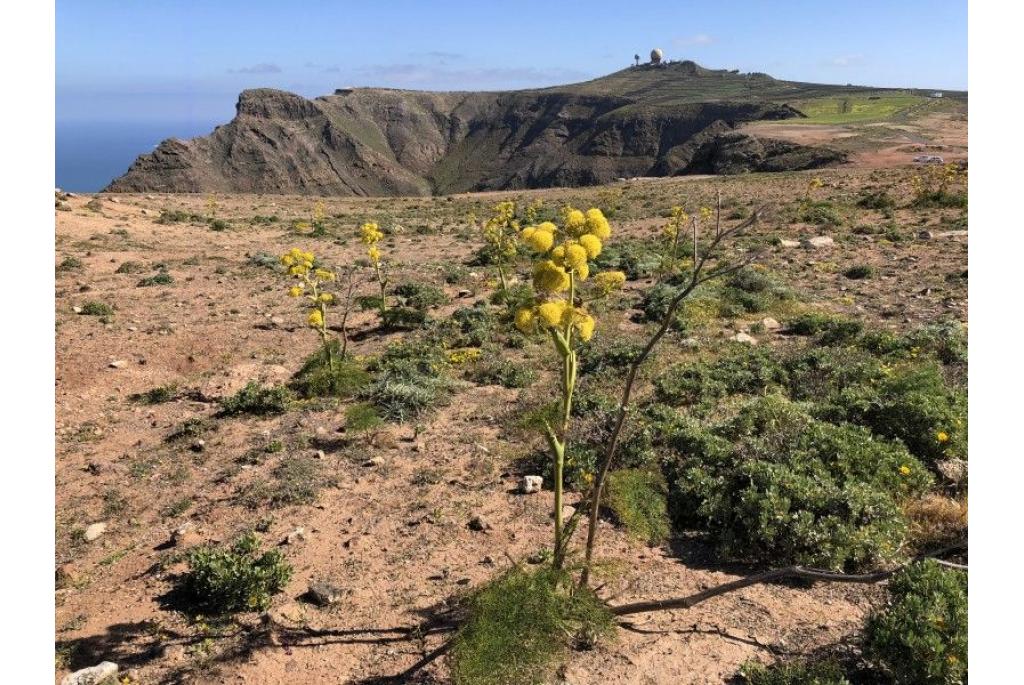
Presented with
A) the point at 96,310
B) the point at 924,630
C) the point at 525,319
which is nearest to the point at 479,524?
the point at 525,319

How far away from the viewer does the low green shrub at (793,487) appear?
15.7 ft

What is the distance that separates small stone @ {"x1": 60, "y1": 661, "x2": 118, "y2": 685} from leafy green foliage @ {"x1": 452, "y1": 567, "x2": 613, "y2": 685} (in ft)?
6.96

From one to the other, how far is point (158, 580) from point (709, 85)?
168328mm

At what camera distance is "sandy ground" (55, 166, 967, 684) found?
13.3ft

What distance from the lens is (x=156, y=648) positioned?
4.20 m

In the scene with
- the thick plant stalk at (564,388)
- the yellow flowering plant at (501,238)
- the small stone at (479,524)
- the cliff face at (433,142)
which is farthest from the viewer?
the cliff face at (433,142)

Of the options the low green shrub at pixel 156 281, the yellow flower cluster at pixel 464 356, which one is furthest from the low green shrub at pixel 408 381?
the low green shrub at pixel 156 281

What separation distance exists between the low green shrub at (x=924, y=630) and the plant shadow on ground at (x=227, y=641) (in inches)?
101

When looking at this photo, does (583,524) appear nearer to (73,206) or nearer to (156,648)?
(156,648)

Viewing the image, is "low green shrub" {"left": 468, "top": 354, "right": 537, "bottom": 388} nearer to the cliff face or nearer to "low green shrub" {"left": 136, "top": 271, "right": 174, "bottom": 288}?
"low green shrub" {"left": 136, "top": 271, "right": 174, "bottom": 288}

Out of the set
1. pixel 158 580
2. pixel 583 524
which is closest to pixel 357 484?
pixel 158 580

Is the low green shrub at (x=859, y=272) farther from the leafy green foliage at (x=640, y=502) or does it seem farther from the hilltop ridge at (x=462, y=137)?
the hilltop ridge at (x=462, y=137)

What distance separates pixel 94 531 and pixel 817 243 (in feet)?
61.2

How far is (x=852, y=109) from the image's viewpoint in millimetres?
81250
